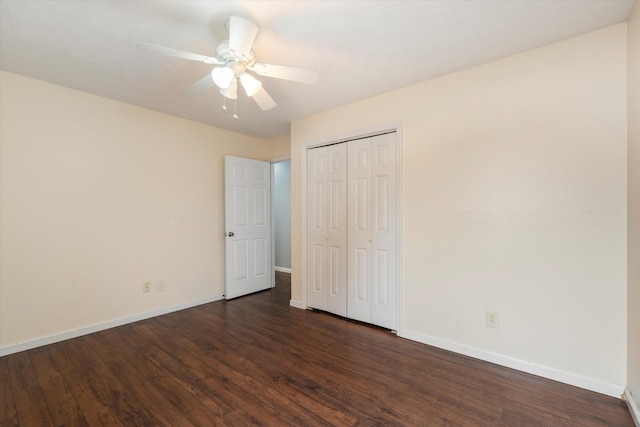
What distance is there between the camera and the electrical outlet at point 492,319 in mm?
2172

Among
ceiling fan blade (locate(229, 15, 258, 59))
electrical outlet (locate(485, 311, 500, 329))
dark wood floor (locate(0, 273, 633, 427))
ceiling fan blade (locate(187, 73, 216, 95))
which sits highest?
ceiling fan blade (locate(229, 15, 258, 59))

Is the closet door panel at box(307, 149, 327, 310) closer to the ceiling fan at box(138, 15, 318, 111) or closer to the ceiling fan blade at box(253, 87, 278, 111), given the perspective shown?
the ceiling fan blade at box(253, 87, 278, 111)

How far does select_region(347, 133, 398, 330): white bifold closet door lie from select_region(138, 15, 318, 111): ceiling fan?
1.27m

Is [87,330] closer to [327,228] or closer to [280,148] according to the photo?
[327,228]

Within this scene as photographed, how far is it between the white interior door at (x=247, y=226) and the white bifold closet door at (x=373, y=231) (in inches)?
67.1

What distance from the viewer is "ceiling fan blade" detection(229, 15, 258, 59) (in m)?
1.57

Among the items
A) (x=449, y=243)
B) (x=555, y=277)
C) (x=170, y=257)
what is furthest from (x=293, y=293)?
(x=555, y=277)

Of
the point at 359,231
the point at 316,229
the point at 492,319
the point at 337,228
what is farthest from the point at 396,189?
the point at 492,319

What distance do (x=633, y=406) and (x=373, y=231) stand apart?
6.72ft

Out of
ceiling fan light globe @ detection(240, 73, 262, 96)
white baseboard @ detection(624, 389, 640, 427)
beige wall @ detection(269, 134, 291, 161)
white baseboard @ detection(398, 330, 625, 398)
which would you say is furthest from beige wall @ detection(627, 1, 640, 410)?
beige wall @ detection(269, 134, 291, 161)

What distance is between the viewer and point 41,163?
8.25 ft

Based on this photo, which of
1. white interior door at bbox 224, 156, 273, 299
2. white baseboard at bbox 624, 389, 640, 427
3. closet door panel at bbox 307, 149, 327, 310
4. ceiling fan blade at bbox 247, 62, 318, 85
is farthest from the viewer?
white interior door at bbox 224, 156, 273, 299

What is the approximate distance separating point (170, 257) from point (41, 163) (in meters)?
1.52

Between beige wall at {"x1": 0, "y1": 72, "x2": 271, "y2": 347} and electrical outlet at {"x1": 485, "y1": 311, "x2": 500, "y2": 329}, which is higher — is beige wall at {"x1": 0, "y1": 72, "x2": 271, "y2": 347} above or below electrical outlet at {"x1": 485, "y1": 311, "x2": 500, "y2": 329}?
above
